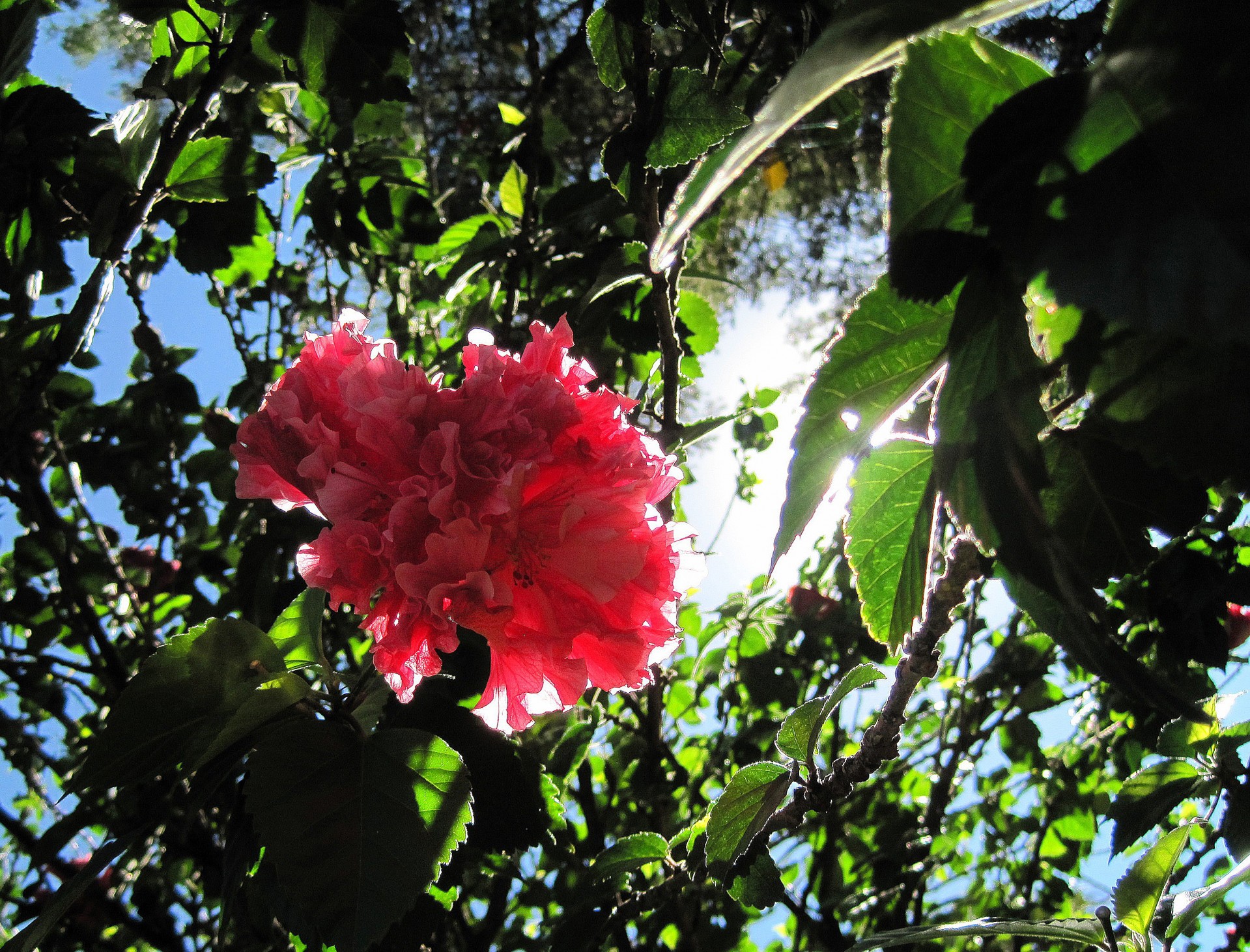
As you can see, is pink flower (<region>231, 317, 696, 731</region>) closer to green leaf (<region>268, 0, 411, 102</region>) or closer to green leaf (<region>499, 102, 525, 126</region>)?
green leaf (<region>268, 0, 411, 102</region>)

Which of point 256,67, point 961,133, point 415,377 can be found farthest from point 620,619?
point 256,67

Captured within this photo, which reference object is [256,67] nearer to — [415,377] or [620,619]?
[415,377]

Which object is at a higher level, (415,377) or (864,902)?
(415,377)

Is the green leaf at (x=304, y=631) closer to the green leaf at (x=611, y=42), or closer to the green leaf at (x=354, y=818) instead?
the green leaf at (x=354, y=818)

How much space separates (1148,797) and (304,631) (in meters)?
1.06

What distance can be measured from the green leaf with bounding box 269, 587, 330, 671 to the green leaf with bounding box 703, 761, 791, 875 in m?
0.41

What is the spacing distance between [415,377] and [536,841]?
1.61ft

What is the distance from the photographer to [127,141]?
1.03 meters

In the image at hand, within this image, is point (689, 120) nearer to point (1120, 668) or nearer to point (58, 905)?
point (1120, 668)

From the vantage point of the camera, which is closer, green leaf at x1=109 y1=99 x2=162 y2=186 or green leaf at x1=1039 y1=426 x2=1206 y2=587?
green leaf at x1=1039 y1=426 x2=1206 y2=587

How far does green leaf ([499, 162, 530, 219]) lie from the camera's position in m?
1.38

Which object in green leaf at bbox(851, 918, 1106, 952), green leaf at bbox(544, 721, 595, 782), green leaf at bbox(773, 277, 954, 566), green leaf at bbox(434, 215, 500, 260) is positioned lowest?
green leaf at bbox(851, 918, 1106, 952)

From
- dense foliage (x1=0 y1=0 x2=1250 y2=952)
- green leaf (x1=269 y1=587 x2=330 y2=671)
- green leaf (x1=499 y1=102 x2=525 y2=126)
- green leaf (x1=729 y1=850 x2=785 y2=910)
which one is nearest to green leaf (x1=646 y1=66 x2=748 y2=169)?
dense foliage (x1=0 y1=0 x2=1250 y2=952)

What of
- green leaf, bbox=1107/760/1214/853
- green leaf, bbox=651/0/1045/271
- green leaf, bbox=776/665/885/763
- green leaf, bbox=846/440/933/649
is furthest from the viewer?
green leaf, bbox=1107/760/1214/853
